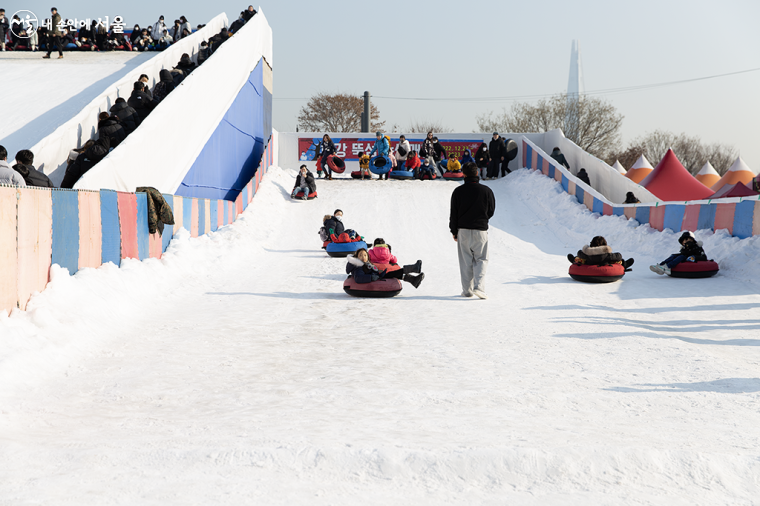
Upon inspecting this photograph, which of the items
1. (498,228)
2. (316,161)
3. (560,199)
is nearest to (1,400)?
(498,228)

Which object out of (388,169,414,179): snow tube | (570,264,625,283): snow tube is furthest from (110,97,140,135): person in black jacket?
(388,169,414,179): snow tube

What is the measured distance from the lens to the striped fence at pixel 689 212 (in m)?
9.64

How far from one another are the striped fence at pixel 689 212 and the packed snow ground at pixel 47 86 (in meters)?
12.4

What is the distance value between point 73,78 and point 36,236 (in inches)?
540

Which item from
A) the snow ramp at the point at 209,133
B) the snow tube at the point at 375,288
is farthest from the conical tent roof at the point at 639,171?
the snow tube at the point at 375,288

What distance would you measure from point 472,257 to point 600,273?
216cm

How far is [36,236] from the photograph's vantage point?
5309mm

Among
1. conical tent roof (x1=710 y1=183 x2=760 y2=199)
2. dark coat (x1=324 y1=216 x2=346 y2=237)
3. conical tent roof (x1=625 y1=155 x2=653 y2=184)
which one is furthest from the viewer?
conical tent roof (x1=625 y1=155 x2=653 y2=184)

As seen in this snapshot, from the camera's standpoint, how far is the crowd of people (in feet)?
70.3

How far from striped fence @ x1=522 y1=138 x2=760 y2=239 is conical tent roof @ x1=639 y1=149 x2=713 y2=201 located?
14.7 feet

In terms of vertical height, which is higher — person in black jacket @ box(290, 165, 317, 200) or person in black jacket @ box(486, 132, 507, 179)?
person in black jacket @ box(486, 132, 507, 179)

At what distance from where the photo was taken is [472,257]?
24.8 ft

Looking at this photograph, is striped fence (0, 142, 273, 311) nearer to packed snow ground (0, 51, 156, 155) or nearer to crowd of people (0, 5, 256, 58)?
packed snow ground (0, 51, 156, 155)

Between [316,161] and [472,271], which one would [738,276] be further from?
[316,161]
